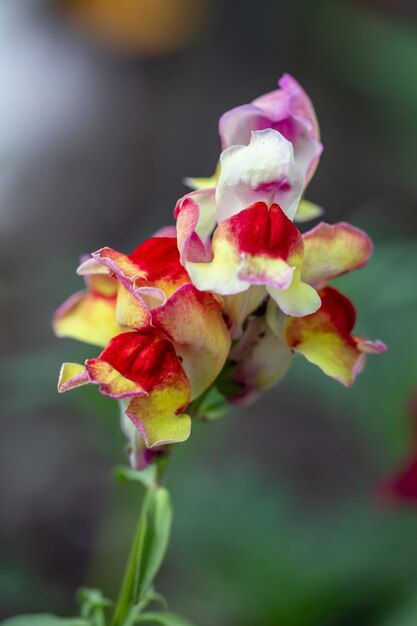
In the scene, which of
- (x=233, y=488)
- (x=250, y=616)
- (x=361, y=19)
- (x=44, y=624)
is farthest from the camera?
(x=361, y=19)

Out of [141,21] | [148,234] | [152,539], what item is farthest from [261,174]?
[141,21]

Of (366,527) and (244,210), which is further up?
(244,210)

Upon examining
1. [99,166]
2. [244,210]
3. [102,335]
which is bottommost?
[99,166]

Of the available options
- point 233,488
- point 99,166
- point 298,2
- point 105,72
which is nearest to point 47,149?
point 99,166

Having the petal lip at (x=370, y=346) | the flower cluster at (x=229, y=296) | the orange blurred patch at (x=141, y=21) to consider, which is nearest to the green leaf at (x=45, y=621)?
the flower cluster at (x=229, y=296)

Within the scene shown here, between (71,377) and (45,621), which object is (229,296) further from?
(45,621)

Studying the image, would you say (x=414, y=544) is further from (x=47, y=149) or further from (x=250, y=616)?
(x=47, y=149)

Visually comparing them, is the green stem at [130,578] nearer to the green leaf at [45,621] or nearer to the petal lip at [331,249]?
the green leaf at [45,621]
